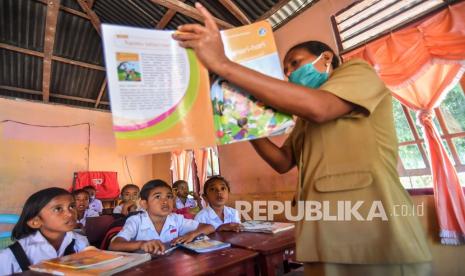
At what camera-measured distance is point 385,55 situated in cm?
259

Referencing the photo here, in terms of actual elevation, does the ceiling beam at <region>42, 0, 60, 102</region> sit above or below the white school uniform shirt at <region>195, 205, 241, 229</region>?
above

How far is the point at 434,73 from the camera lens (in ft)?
7.98

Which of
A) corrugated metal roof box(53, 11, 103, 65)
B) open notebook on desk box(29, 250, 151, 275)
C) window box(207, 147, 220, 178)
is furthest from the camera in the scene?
window box(207, 147, 220, 178)

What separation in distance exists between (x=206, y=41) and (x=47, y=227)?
1.65 m

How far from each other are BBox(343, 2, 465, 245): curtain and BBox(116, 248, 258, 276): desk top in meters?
1.88

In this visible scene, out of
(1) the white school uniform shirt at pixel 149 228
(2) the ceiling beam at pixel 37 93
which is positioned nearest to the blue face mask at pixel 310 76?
(1) the white school uniform shirt at pixel 149 228

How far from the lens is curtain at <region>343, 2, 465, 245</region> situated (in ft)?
7.17

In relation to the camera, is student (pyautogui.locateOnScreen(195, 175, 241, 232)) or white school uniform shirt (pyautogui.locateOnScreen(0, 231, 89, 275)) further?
student (pyautogui.locateOnScreen(195, 175, 241, 232))

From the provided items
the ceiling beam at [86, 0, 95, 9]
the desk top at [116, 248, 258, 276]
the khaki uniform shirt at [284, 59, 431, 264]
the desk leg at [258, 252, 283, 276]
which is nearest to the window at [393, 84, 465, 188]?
the desk leg at [258, 252, 283, 276]

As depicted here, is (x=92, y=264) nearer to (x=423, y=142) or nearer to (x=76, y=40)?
(x=423, y=142)

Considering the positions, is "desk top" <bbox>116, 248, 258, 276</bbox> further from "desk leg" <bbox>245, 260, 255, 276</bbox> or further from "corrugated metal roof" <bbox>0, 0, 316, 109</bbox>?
"corrugated metal roof" <bbox>0, 0, 316, 109</bbox>

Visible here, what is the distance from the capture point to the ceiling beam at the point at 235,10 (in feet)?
11.2

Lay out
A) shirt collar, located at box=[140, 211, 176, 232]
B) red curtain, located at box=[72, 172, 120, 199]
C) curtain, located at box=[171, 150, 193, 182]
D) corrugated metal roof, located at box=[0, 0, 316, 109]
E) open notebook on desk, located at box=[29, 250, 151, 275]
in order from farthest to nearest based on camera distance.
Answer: curtain, located at box=[171, 150, 193, 182] → red curtain, located at box=[72, 172, 120, 199] → corrugated metal roof, located at box=[0, 0, 316, 109] → shirt collar, located at box=[140, 211, 176, 232] → open notebook on desk, located at box=[29, 250, 151, 275]

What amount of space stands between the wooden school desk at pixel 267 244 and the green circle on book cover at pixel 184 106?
1.03 meters
